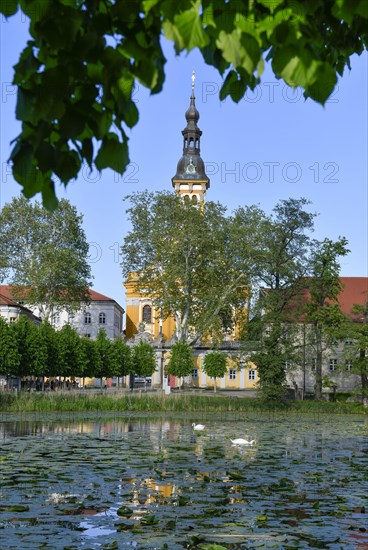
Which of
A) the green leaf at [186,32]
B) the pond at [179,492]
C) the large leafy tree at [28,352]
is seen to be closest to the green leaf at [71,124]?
the green leaf at [186,32]

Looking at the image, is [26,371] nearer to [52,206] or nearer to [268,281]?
[268,281]

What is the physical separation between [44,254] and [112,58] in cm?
5731

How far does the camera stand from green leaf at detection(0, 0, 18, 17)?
371cm

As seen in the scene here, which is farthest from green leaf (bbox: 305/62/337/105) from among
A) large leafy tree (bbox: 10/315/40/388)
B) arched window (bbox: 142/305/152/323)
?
arched window (bbox: 142/305/152/323)

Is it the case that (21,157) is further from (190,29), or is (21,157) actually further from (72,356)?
(72,356)

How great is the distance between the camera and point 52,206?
13.5 feet

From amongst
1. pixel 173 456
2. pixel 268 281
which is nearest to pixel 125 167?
pixel 173 456

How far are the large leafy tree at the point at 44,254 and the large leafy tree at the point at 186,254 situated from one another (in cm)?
737

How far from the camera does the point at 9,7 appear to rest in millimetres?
3719

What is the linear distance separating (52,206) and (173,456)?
47.6ft

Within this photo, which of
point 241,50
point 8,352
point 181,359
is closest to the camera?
point 241,50

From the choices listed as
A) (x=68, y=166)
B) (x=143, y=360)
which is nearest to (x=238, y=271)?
(x=143, y=360)

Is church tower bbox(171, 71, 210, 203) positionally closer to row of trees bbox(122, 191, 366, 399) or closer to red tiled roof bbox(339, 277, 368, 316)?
red tiled roof bbox(339, 277, 368, 316)

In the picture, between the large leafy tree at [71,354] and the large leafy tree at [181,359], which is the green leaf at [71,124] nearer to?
the large leafy tree at [71,354]
